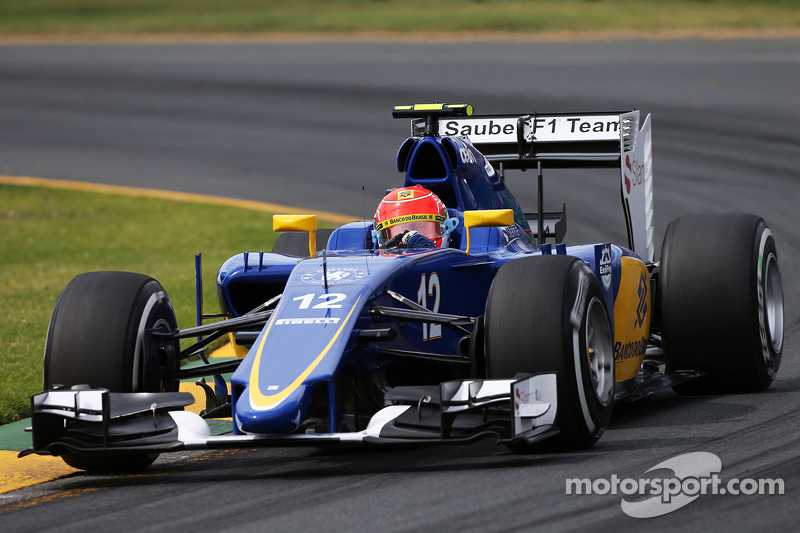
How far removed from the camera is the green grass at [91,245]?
36.4 ft

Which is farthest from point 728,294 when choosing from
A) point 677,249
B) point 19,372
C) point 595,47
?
point 595,47

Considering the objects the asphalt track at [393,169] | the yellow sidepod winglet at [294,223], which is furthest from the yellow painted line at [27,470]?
the yellow sidepod winglet at [294,223]

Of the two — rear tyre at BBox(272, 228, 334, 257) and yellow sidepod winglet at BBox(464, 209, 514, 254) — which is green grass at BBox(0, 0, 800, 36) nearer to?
rear tyre at BBox(272, 228, 334, 257)

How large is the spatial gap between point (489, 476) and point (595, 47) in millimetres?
21698

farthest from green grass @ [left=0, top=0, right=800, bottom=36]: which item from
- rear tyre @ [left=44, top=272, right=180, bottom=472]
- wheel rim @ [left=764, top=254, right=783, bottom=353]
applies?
rear tyre @ [left=44, top=272, right=180, bottom=472]

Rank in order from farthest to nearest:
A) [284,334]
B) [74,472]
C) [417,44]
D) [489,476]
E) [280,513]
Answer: [417,44], [74,472], [284,334], [489,476], [280,513]

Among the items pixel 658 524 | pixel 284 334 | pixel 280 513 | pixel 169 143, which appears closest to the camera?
pixel 658 524

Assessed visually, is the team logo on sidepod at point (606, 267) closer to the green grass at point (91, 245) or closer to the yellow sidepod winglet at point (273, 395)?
the yellow sidepod winglet at point (273, 395)

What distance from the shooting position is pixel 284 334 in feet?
19.1

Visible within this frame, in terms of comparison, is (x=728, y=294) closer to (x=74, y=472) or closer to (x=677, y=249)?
(x=677, y=249)

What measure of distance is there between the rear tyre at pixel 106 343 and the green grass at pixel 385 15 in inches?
871

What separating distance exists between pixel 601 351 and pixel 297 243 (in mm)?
3214

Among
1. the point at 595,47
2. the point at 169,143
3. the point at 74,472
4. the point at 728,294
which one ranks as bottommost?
the point at 74,472

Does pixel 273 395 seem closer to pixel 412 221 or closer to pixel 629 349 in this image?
pixel 412 221
